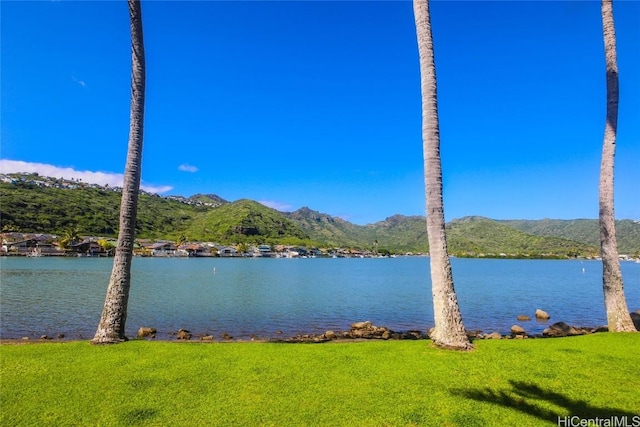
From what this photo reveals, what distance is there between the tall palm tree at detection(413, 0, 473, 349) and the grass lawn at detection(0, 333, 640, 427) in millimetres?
675

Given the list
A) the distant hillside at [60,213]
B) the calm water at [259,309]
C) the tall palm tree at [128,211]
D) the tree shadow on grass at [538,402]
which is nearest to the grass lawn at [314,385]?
the tree shadow on grass at [538,402]

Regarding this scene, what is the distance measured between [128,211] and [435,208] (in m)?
8.45

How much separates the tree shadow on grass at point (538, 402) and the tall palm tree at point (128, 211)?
28.5ft

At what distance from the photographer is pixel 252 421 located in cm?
565

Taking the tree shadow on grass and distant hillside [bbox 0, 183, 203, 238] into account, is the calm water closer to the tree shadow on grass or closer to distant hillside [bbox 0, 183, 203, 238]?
the tree shadow on grass

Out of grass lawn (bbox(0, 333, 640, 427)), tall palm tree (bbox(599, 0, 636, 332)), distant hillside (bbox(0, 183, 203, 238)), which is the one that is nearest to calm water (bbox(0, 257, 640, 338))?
tall palm tree (bbox(599, 0, 636, 332))

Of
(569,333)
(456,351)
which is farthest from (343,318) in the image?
(456,351)

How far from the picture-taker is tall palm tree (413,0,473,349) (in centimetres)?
970

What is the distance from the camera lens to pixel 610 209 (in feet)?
42.2

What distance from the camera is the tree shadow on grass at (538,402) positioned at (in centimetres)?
586

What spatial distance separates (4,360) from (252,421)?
6.33 metres

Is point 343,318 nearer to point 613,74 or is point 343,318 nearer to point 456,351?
point 456,351

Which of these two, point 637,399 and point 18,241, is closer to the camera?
point 637,399

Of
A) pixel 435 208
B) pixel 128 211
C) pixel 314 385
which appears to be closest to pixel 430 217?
pixel 435 208
